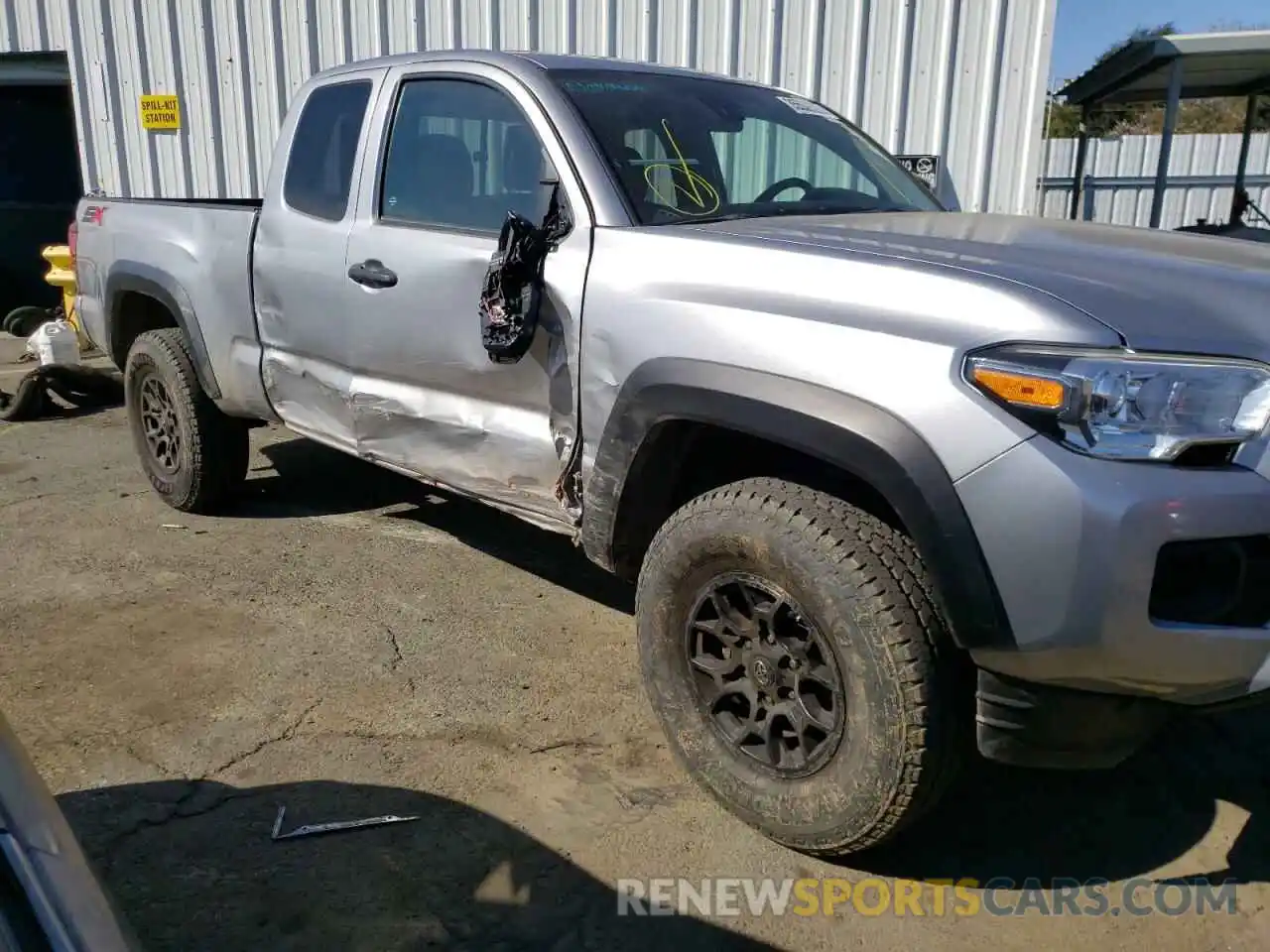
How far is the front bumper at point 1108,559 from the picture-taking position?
1.81 metres

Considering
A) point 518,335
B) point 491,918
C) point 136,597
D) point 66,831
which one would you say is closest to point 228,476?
point 136,597

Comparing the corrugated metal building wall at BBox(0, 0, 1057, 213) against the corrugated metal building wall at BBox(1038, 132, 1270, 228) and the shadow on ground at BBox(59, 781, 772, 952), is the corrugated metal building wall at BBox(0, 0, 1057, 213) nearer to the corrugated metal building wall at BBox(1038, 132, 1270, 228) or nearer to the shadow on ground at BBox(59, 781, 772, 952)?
the shadow on ground at BBox(59, 781, 772, 952)

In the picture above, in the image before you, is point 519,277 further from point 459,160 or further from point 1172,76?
point 1172,76

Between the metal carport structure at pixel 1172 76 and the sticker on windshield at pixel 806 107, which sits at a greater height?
the metal carport structure at pixel 1172 76

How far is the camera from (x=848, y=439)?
208 cm

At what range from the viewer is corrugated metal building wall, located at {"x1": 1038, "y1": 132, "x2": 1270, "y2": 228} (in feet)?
52.8

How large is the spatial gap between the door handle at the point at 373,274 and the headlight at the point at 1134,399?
2.13 meters

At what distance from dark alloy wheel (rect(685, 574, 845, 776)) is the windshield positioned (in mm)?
1077

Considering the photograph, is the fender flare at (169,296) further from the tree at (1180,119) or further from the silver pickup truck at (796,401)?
the tree at (1180,119)

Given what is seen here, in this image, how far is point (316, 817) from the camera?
2564 mm

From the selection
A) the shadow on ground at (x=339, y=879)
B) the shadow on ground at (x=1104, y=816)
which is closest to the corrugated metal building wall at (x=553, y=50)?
the shadow on ground at (x=1104, y=816)

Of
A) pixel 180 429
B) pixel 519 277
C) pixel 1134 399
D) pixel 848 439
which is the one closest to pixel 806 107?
pixel 519 277

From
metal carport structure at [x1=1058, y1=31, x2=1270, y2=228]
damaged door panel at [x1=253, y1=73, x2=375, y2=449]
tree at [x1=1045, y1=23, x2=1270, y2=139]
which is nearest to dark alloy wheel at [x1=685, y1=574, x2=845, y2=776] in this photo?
damaged door panel at [x1=253, y1=73, x2=375, y2=449]

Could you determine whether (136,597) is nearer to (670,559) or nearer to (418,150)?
(418,150)
